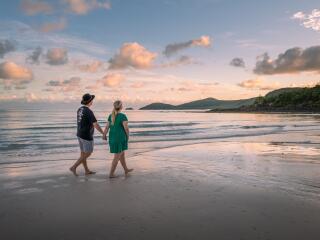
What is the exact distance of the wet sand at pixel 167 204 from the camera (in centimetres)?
492

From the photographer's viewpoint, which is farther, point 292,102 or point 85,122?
point 292,102

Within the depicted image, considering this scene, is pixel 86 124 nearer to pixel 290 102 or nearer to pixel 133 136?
pixel 133 136

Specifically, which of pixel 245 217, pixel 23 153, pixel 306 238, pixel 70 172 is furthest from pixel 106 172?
pixel 23 153

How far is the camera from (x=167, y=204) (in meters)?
6.20

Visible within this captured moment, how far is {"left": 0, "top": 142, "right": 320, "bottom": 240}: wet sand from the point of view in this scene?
492 centimetres

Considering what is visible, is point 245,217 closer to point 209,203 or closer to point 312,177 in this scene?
point 209,203

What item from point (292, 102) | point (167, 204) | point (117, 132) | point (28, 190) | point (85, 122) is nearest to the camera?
point (167, 204)

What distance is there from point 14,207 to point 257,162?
25.9 ft

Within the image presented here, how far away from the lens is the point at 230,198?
21.6 ft

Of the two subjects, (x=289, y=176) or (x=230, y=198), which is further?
(x=289, y=176)

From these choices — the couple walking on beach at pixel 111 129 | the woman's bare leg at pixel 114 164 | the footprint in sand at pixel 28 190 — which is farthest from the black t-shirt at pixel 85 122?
the footprint in sand at pixel 28 190

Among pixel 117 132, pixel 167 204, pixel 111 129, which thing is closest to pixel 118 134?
pixel 117 132

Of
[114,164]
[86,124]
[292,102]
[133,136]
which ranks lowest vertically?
[133,136]

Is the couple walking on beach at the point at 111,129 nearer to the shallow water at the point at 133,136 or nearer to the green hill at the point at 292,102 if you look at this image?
the shallow water at the point at 133,136
